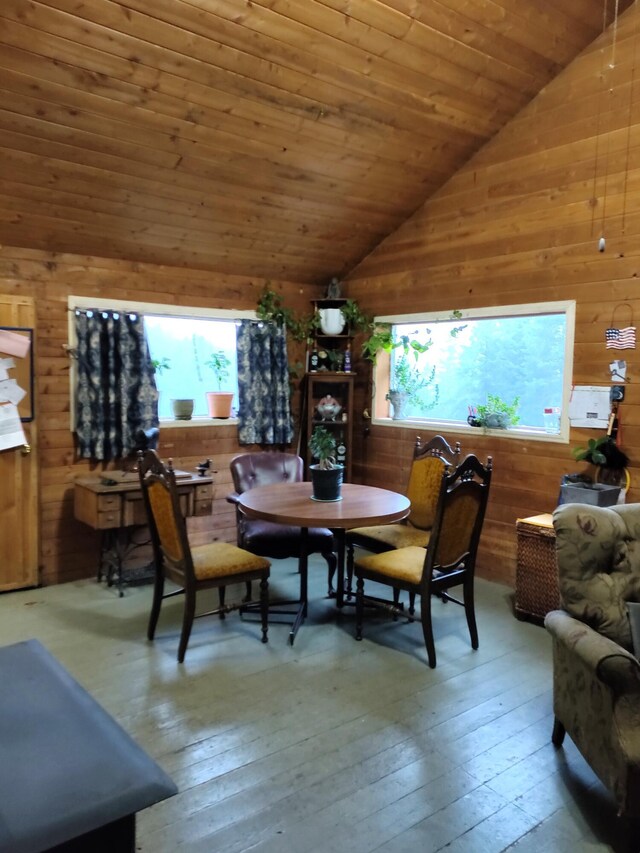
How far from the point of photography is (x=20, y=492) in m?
3.99

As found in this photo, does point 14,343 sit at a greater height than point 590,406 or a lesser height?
greater

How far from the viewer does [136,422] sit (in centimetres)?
443

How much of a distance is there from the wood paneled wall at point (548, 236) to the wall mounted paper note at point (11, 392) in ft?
9.23

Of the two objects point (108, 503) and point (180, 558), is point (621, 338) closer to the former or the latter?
point (180, 558)

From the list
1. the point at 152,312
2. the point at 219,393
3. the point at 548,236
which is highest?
the point at 548,236

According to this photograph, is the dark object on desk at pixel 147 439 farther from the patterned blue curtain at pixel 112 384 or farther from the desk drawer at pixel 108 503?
the desk drawer at pixel 108 503

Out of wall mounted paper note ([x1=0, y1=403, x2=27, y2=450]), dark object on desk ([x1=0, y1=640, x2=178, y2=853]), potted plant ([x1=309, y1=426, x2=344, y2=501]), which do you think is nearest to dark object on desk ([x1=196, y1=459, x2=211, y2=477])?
wall mounted paper note ([x1=0, y1=403, x2=27, y2=450])

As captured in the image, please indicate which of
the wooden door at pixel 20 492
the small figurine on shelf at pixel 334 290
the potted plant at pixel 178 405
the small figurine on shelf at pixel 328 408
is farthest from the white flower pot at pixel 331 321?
the wooden door at pixel 20 492

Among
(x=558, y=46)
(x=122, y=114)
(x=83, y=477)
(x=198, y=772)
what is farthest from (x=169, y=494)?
(x=558, y=46)

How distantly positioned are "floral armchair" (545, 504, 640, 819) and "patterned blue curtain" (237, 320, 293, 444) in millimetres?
3048

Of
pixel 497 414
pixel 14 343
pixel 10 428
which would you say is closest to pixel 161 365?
pixel 14 343

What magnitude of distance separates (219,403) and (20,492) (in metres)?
1.59

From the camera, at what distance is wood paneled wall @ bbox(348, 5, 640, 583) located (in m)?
3.65

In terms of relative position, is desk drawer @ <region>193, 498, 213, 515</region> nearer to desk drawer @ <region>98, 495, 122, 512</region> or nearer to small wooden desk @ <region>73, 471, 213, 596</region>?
small wooden desk @ <region>73, 471, 213, 596</region>
